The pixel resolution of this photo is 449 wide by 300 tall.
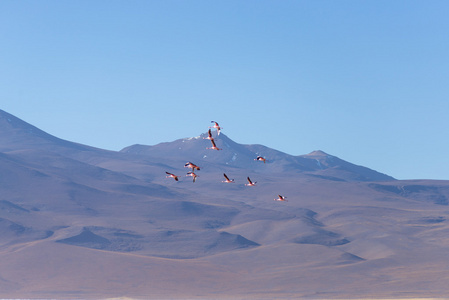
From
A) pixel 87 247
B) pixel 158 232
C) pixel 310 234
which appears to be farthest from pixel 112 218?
pixel 310 234

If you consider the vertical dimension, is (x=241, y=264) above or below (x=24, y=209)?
below

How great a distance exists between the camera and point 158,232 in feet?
600

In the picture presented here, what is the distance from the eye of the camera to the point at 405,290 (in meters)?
124

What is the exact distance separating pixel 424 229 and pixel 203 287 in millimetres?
85008

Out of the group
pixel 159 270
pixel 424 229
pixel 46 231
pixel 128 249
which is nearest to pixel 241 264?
pixel 159 270

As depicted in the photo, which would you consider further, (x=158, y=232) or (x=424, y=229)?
(x=424, y=229)

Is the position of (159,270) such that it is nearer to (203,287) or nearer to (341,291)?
(203,287)

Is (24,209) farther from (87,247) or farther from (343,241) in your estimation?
(343,241)

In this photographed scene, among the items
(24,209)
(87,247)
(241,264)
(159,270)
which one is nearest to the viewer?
(159,270)

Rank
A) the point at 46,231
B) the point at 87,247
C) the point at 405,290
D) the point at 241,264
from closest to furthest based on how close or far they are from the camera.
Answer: the point at 405,290 → the point at 241,264 → the point at 87,247 → the point at 46,231

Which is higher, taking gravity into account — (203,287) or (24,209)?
(24,209)

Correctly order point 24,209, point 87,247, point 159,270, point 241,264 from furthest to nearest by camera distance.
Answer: point 24,209 < point 87,247 < point 241,264 < point 159,270

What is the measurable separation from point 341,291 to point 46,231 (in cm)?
7438

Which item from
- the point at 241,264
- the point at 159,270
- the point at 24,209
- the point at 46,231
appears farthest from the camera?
the point at 24,209
